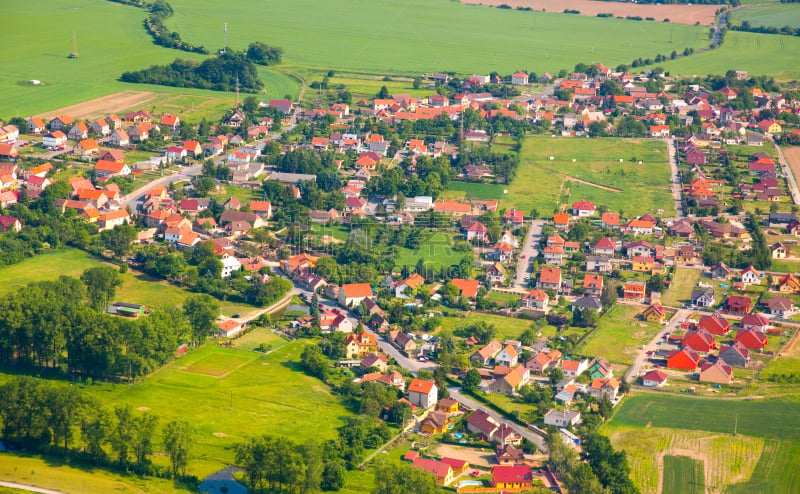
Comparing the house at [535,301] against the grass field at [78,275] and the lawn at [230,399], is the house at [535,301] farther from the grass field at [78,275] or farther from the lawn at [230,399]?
the grass field at [78,275]

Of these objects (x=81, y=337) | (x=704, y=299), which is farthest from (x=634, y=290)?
→ (x=81, y=337)

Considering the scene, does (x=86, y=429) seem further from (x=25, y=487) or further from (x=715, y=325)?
(x=715, y=325)

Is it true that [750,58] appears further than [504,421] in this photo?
Yes

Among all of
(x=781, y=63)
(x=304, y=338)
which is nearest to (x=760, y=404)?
(x=304, y=338)

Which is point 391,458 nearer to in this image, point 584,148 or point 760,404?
point 760,404

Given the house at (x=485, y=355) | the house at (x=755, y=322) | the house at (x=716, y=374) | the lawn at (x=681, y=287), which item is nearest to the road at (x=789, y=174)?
the lawn at (x=681, y=287)

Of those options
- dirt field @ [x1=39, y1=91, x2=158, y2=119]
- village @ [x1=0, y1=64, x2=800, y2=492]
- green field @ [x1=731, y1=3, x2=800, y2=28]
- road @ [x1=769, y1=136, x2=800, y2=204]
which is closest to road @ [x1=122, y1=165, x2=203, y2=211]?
village @ [x1=0, y1=64, x2=800, y2=492]
